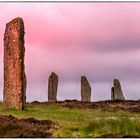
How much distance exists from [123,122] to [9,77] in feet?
43.0

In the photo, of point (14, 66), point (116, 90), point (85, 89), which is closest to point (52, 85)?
point (85, 89)

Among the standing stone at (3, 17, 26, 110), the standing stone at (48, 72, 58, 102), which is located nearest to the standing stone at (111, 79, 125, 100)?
the standing stone at (48, 72, 58, 102)

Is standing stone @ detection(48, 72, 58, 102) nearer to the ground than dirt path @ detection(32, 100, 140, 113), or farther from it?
farther from it

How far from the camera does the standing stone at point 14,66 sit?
35188mm

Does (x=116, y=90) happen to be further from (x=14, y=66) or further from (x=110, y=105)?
(x=14, y=66)

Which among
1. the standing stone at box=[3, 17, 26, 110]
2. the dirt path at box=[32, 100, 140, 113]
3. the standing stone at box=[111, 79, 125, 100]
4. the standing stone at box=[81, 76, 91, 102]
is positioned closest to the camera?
the standing stone at box=[3, 17, 26, 110]

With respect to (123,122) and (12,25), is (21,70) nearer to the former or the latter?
(12,25)

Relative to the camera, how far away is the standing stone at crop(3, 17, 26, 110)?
35.2 meters

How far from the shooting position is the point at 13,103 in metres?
35.4

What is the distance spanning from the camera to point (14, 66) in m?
35.5

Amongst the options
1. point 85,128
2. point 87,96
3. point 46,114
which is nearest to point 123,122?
point 85,128

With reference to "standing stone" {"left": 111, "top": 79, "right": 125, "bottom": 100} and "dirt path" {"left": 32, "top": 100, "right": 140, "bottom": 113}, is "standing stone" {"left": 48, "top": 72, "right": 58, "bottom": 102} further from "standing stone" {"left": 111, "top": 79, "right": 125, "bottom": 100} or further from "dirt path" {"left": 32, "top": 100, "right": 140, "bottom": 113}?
"dirt path" {"left": 32, "top": 100, "right": 140, "bottom": 113}

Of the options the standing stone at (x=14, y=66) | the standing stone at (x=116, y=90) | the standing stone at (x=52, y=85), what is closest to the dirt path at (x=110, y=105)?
the standing stone at (x=14, y=66)

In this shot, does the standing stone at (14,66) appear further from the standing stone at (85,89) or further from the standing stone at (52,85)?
the standing stone at (85,89)
